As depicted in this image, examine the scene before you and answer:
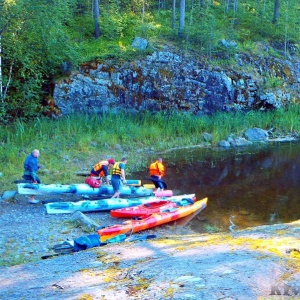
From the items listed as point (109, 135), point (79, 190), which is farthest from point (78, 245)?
point (109, 135)

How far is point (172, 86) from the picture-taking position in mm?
24281

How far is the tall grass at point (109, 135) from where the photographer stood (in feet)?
49.6

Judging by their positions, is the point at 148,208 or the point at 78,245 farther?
the point at 148,208

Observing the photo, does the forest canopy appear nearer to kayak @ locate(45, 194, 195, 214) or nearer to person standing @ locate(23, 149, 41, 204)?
person standing @ locate(23, 149, 41, 204)

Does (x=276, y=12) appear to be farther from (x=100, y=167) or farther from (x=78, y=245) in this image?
(x=78, y=245)

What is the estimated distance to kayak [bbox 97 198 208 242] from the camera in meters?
9.31

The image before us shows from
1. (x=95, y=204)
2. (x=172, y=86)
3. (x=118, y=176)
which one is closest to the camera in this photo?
(x=95, y=204)

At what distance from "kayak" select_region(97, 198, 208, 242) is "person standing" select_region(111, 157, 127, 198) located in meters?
1.59

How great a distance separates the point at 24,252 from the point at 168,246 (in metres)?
3.08

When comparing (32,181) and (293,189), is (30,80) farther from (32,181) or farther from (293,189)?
(293,189)

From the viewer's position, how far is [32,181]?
38.3 ft

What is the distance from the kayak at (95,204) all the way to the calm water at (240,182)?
1665 millimetres

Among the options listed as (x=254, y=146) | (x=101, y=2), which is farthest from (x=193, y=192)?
(x=101, y=2)

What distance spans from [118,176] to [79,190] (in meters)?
1.27
